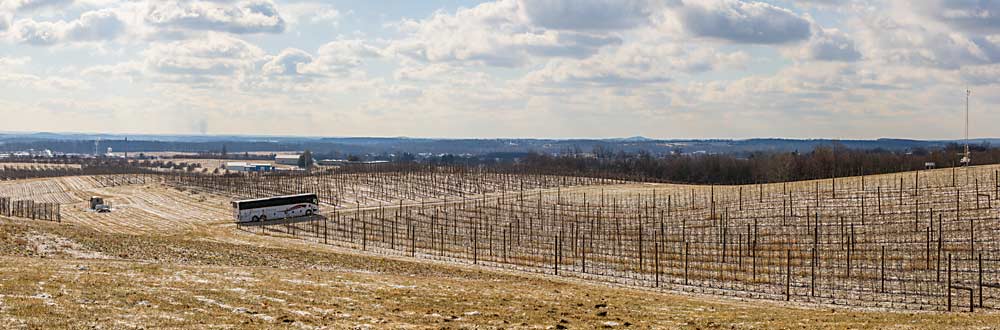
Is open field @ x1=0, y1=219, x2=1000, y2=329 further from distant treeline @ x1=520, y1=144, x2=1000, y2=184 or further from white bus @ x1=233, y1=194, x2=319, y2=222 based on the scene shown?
distant treeline @ x1=520, y1=144, x2=1000, y2=184

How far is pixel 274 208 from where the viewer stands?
8000 cm

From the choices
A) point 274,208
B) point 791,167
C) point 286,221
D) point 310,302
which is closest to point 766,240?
point 310,302

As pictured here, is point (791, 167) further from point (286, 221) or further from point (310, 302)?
point (310, 302)

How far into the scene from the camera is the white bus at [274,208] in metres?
77.8

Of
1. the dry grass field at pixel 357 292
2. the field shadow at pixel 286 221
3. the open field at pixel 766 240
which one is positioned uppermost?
the dry grass field at pixel 357 292

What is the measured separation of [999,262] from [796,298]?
15.5 m

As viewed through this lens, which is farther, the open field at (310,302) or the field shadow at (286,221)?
the field shadow at (286,221)

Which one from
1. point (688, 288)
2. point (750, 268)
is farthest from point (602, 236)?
point (688, 288)

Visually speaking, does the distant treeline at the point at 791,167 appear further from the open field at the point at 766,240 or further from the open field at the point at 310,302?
the open field at the point at 310,302

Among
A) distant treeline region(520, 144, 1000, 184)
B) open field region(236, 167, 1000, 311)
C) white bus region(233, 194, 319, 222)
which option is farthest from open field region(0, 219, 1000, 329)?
distant treeline region(520, 144, 1000, 184)

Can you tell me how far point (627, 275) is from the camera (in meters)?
44.4

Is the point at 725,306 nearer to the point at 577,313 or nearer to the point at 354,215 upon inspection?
the point at 577,313

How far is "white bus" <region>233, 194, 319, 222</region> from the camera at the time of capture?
77750mm

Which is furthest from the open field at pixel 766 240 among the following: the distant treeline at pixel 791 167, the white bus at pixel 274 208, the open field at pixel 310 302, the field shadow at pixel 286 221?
the distant treeline at pixel 791 167
